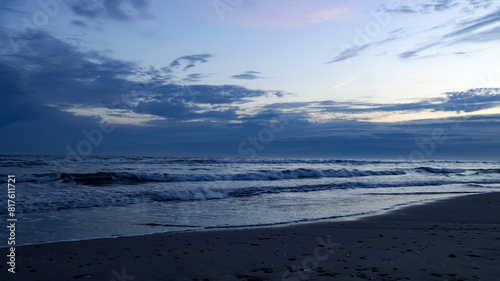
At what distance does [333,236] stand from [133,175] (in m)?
23.0

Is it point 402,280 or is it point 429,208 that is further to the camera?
point 429,208

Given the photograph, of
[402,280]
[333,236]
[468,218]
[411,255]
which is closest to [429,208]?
[468,218]

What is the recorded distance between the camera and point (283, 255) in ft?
20.0

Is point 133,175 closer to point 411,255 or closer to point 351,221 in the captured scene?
point 351,221

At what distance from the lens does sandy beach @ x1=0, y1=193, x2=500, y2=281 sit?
4973 millimetres

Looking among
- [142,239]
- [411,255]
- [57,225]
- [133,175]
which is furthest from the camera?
[133,175]

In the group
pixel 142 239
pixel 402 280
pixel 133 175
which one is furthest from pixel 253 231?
pixel 133 175

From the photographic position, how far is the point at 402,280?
179 inches

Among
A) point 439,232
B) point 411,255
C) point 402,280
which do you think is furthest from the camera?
point 439,232

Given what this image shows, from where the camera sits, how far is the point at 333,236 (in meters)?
7.86

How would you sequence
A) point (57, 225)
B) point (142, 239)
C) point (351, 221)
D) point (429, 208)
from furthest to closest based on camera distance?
1. point (429, 208)
2. point (351, 221)
3. point (57, 225)
4. point (142, 239)

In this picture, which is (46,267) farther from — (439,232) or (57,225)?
(439,232)

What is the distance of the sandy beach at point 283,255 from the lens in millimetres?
4973

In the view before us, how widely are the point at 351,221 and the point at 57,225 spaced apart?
8455mm
